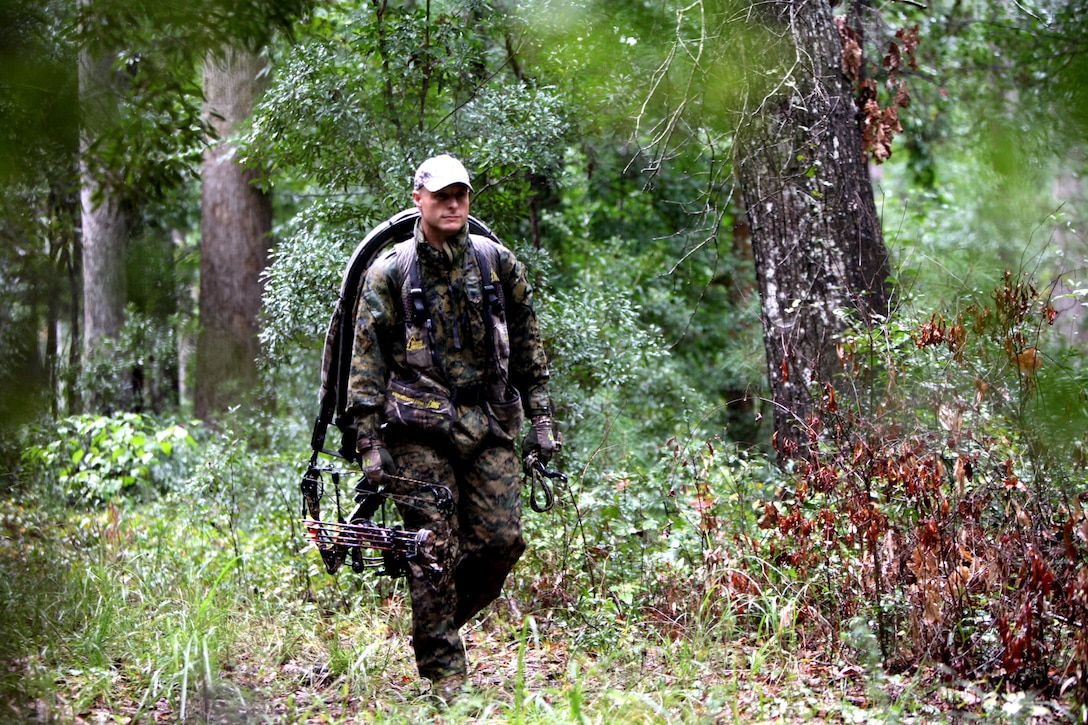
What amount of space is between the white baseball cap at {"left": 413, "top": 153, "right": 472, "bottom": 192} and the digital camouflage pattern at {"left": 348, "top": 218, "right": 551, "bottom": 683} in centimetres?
23

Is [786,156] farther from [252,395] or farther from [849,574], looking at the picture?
[252,395]

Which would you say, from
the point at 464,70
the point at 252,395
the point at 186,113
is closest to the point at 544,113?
the point at 464,70

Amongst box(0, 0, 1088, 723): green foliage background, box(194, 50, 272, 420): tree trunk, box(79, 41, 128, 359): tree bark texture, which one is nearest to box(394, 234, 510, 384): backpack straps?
box(0, 0, 1088, 723): green foliage background

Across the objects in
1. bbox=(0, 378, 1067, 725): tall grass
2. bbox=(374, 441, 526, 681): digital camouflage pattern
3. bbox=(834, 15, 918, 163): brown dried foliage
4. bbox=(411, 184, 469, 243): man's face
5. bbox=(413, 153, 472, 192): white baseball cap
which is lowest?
bbox=(0, 378, 1067, 725): tall grass

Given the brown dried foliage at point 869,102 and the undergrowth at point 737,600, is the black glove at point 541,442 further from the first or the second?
the brown dried foliage at point 869,102

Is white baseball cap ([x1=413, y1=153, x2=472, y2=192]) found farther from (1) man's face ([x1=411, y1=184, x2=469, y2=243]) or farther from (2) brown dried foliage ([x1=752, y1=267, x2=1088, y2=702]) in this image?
(2) brown dried foliage ([x1=752, y1=267, x2=1088, y2=702])

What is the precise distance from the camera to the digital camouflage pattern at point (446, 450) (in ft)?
14.5

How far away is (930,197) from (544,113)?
695cm

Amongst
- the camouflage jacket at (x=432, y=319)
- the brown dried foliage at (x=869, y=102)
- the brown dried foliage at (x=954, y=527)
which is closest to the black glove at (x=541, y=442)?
the camouflage jacket at (x=432, y=319)

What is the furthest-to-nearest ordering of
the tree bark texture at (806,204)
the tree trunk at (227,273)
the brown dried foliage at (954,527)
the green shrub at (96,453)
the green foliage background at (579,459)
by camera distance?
the tree trunk at (227,273)
the green shrub at (96,453)
the tree bark texture at (806,204)
the brown dried foliage at (954,527)
the green foliage background at (579,459)

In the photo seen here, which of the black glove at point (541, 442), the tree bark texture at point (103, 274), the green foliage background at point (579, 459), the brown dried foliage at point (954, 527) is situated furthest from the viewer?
the tree bark texture at point (103, 274)

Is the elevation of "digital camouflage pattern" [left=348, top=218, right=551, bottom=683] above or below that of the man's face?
below

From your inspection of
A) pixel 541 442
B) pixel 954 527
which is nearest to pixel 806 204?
pixel 954 527

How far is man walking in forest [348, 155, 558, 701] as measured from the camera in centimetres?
441
